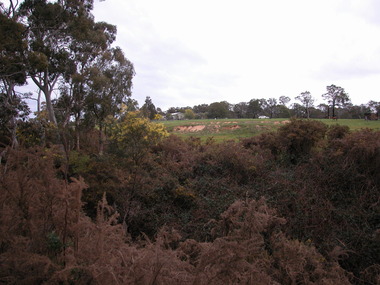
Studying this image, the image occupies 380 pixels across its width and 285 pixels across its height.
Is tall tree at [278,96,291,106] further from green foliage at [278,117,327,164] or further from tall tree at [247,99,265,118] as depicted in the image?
green foliage at [278,117,327,164]

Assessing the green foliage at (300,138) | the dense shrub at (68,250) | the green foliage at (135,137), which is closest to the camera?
the dense shrub at (68,250)

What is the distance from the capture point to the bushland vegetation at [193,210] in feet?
7.68

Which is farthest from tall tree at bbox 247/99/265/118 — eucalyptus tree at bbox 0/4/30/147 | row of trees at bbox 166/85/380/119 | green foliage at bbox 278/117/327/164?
eucalyptus tree at bbox 0/4/30/147

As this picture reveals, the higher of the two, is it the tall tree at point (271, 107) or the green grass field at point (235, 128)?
the tall tree at point (271, 107)

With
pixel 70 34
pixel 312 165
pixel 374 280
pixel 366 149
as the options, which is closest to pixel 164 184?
pixel 312 165

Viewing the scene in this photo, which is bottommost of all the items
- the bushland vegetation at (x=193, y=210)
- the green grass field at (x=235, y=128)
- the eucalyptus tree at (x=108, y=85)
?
the bushland vegetation at (x=193, y=210)

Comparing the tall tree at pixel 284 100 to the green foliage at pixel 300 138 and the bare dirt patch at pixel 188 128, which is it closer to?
the bare dirt patch at pixel 188 128

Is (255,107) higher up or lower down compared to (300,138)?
higher up

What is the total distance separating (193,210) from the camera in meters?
9.49

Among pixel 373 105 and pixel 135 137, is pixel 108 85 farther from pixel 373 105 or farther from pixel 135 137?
pixel 373 105

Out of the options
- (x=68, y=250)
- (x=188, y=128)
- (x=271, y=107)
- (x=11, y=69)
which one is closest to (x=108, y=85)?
(x=11, y=69)

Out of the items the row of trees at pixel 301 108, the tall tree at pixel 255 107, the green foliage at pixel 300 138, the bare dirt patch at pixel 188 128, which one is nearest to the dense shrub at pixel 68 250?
the green foliage at pixel 300 138

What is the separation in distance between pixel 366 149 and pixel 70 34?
1613cm

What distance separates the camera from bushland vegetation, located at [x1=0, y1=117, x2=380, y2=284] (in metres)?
2.34
